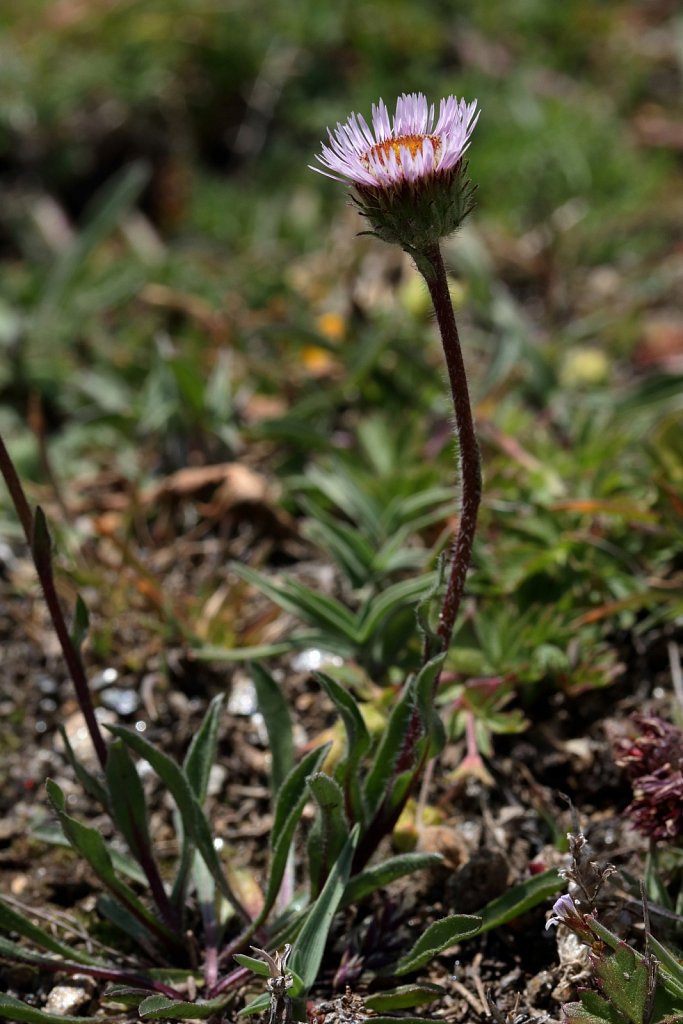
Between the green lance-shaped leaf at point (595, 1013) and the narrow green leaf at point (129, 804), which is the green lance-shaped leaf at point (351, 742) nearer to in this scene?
the narrow green leaf at point (129, 804)

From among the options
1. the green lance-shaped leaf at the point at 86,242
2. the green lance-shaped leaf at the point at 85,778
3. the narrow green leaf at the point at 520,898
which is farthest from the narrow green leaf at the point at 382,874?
the green lance-shaped leaf at the point at 86,242

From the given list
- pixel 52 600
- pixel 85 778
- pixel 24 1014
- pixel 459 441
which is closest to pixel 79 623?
pixel 52 600

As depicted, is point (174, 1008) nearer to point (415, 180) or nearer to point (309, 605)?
point (309, 605)

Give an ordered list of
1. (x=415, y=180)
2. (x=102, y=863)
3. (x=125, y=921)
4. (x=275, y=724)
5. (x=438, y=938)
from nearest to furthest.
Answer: (x=415, y=180)
(x=438, y=938)
(x=102, y=863)
(x=125, y=921)
(x=275, y=724)

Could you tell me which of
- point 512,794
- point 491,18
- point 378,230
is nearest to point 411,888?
point 512,794

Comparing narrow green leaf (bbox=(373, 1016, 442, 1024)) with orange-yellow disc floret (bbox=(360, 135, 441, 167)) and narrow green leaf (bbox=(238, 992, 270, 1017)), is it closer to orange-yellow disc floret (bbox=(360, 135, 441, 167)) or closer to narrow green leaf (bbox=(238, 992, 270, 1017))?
narrow green leaf (bbox=(238, 992, 270, 1017))
